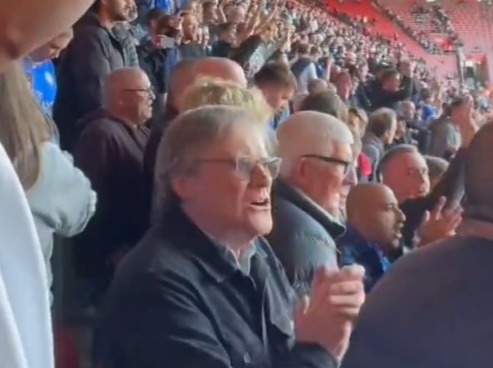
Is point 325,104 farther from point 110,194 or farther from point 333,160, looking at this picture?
point 333,160

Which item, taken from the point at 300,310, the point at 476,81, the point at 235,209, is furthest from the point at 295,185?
the point at 476,81

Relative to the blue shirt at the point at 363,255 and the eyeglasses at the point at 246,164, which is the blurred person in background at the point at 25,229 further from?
the blue shirt at the point at 363,255

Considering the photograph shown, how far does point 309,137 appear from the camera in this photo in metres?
2.67

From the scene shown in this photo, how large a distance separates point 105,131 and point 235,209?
3.77ft

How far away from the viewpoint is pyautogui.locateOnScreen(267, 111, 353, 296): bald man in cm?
232

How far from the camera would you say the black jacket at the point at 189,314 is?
5.79ft

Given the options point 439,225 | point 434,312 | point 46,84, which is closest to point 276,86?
point 46,84

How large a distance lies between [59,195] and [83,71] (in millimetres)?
1963

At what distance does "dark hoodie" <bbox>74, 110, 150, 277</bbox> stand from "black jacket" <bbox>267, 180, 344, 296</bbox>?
707 mm

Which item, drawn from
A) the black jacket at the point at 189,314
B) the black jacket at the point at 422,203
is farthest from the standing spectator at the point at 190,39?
the black jacket at the point at 189,314

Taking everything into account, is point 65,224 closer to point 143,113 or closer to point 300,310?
point 300,310

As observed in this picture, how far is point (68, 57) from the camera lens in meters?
3.88

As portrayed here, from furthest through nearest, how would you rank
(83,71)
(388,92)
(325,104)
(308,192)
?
(388,92), (325,104), (83,71), (308,192)

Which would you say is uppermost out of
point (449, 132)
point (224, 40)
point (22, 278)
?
point (22, 278)
